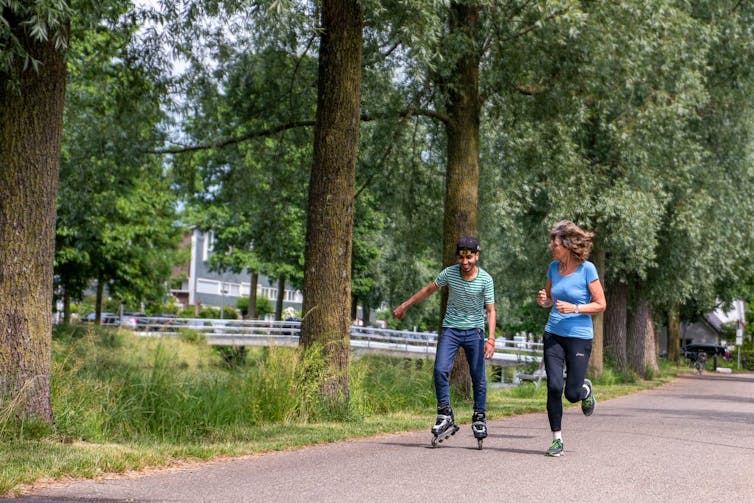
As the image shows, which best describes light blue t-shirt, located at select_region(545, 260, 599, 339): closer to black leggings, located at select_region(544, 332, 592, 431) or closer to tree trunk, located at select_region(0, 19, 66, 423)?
black leggings, located at select_region(544, 332, 592, 431)

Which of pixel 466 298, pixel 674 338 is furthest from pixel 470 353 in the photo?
pixel 674 338

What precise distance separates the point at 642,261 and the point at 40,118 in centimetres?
1705

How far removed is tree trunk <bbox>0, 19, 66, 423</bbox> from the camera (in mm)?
9000

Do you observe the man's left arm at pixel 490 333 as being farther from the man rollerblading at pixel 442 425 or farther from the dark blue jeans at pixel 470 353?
the man rollerblading at pixel 442 425

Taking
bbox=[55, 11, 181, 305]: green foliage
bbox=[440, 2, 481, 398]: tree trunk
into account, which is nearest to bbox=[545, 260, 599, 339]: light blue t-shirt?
bbox=[440, 2, 481, 398]: tree trunk

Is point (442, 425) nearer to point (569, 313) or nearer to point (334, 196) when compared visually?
point (569, 313)

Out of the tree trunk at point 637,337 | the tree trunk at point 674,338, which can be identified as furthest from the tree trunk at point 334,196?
the tree trunk at point 674,338

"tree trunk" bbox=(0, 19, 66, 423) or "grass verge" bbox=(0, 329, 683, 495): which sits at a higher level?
"tree trunk" bbox=(0, 19, 66, 423)

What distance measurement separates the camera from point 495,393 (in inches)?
822

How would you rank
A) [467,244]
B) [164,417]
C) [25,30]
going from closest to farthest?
[25,30], [467,244], [164,417]

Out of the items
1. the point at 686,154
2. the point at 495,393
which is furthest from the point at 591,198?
the point at 495,393

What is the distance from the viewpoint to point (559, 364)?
9258mm

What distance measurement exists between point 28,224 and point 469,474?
14.4 ft

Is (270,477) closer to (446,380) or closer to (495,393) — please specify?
(446,380)
